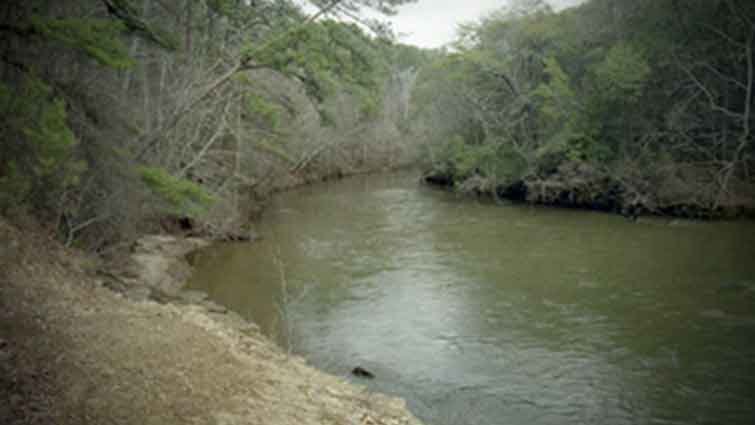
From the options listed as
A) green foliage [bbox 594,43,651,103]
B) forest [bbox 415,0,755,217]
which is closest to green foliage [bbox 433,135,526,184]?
forest [bbox 415,0,755,217]

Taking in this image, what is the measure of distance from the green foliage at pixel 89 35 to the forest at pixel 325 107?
1.0 inches

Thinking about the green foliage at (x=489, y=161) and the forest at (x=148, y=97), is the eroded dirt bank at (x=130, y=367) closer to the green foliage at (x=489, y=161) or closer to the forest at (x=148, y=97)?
the forest at (x=148, y=97)

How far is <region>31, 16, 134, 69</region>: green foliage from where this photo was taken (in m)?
7.03

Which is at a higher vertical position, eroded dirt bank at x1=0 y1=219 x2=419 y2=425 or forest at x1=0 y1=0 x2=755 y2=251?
forest at x1=0 y1=0 x2=755 y2=251

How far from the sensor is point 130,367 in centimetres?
611

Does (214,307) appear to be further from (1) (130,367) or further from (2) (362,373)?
(1) (130,367)

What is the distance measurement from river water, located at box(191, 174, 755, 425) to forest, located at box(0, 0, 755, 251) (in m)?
2.81

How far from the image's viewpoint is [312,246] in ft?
62.2

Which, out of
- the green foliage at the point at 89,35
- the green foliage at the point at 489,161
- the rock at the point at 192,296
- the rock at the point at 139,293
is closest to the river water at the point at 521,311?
the rock at the point at 192,296

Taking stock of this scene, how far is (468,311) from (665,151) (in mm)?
15358

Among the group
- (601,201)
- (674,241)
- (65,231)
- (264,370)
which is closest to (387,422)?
(264,370)

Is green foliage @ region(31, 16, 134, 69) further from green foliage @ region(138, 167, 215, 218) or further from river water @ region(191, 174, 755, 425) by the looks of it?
green foliage @ region(138, 167, 215, 218)

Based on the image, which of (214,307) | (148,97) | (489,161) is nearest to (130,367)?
(214,307)

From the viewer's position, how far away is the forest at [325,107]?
9.14m
